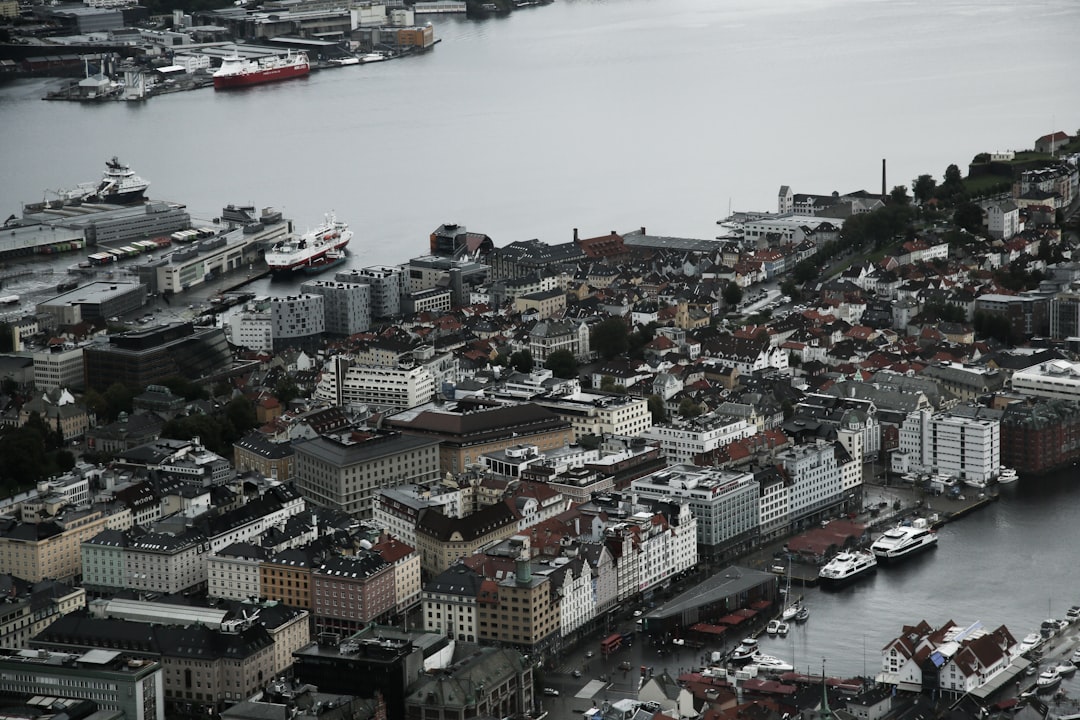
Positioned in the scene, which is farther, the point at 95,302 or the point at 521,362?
the point at 95,302

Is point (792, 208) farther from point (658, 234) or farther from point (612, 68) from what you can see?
point (612, 68)

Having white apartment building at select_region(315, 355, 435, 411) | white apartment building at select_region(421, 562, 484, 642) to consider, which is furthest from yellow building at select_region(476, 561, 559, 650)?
white apartment building at select_region(315, 355, 435, 411)

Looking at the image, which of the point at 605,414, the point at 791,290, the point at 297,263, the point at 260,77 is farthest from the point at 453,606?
the point at 260,77

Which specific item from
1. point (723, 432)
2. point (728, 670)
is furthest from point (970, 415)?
point (728, 670)

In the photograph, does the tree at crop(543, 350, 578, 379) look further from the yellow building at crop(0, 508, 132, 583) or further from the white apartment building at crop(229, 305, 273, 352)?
the yellow building at crop(0, 508, 132, 583)

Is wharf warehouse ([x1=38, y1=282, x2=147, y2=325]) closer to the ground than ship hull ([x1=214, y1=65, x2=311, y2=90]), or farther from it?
closer to the ground

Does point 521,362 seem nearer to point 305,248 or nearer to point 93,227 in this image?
point 305,248
